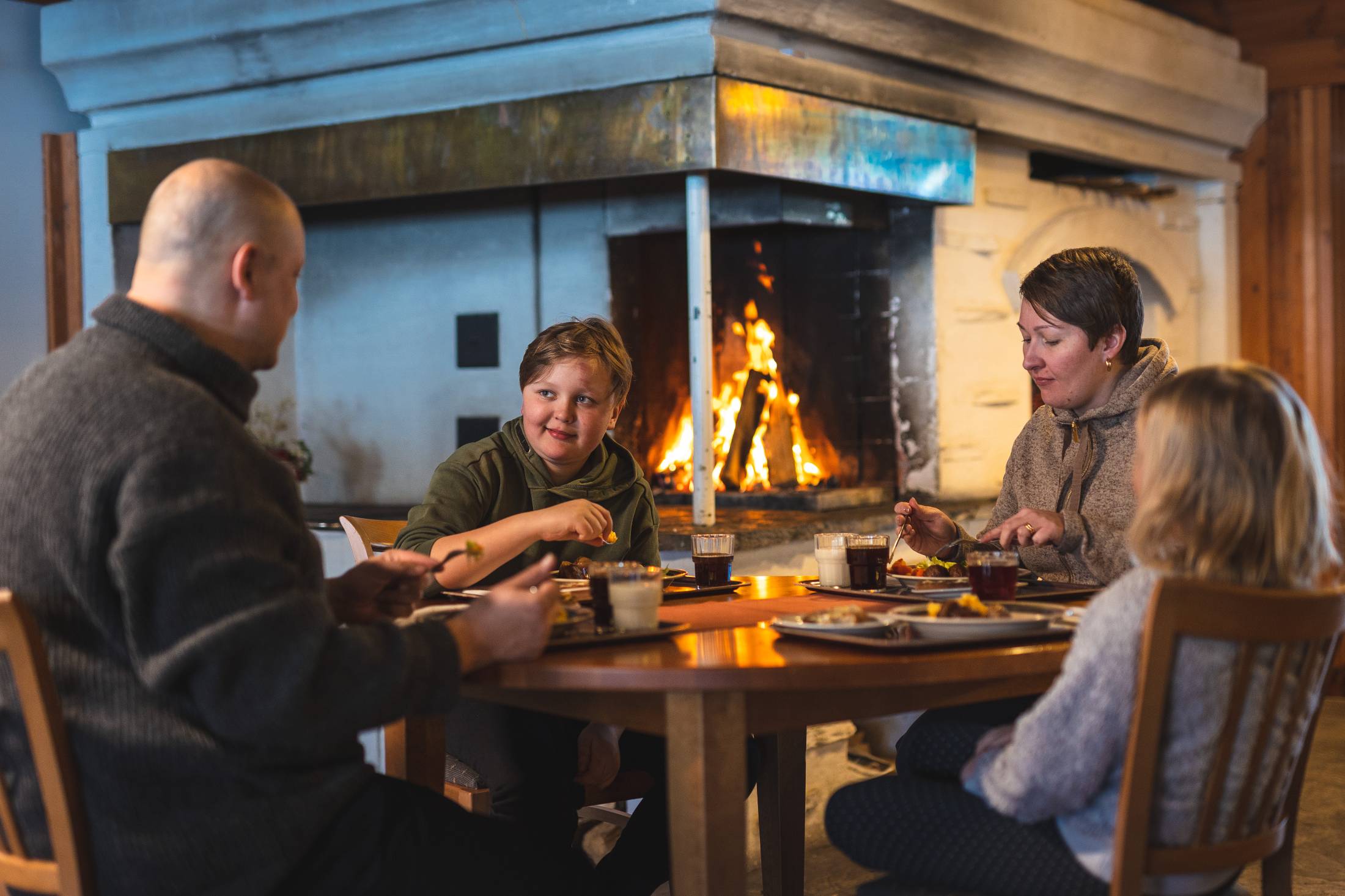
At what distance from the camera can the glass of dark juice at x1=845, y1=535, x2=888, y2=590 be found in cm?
236

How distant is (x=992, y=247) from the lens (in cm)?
520

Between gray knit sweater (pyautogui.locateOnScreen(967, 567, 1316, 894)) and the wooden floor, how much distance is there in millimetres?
1461

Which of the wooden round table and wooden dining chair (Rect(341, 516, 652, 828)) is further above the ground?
the wooden round table

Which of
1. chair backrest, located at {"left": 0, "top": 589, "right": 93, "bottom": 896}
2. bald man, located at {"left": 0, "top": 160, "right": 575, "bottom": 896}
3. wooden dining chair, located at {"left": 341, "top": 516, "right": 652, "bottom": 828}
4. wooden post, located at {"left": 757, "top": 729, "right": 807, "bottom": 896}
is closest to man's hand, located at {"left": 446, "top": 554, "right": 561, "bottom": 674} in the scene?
bald man, located at {"left": 0, "top": 160, "right": 575, "bottom": 896}

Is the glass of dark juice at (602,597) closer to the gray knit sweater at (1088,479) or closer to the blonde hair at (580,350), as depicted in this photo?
the blonde hair at (580,350)

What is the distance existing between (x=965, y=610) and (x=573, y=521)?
0.73 metres

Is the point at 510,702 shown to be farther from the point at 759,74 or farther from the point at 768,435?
the point at 768,435

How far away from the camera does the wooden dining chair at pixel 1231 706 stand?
4.74 ft

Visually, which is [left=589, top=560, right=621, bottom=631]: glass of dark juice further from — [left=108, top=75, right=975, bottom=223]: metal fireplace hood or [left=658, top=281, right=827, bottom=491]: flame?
[left=658, top=281, right=827, bottom=491]: flame

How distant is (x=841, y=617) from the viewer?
1849mm

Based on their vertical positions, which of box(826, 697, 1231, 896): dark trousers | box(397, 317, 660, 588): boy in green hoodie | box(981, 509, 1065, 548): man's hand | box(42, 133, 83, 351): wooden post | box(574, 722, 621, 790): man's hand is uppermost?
box(42, 133, 83, 351): wooden post

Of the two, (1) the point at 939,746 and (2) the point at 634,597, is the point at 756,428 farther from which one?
(2) the point at 634,597

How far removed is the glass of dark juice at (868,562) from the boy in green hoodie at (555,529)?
443 mm

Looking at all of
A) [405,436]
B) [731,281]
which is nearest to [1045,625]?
[731,281]
